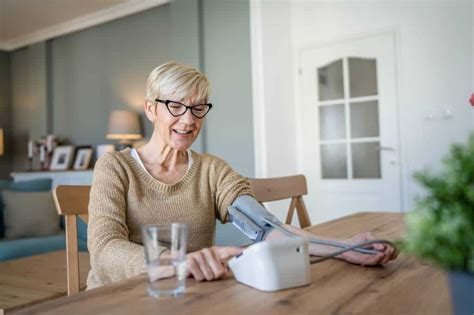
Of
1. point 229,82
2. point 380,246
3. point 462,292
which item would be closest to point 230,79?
point 229,82

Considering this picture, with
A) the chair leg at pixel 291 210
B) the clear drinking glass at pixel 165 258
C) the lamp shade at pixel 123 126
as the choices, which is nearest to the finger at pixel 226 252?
the clear drinking glass at pixel 165 258

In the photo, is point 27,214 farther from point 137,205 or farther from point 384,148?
point 384,148

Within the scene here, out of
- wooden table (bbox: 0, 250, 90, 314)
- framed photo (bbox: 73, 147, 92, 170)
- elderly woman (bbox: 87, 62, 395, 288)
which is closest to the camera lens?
elderly woman (bbox: 87, 62, 395, 288)

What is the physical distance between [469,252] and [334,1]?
3805 millimetres

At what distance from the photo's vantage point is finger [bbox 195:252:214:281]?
79 cm

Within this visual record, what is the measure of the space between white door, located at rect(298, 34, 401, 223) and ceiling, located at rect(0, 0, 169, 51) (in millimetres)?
1743

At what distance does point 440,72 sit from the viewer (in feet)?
10.8

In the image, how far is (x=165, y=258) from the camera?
71 centimetres

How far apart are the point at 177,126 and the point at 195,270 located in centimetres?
55

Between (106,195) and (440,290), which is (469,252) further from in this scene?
(106,195)

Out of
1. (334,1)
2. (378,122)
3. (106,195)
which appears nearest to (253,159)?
(378,122)

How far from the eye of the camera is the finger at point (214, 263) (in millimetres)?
791

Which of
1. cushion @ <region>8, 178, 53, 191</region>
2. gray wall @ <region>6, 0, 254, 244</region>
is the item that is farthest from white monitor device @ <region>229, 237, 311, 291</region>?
cushion @ <region>8, 178, 53, 191</region>

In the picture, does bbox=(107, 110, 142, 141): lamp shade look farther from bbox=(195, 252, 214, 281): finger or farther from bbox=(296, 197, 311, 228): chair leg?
bbox=(195, 252, 214, 281): finger
